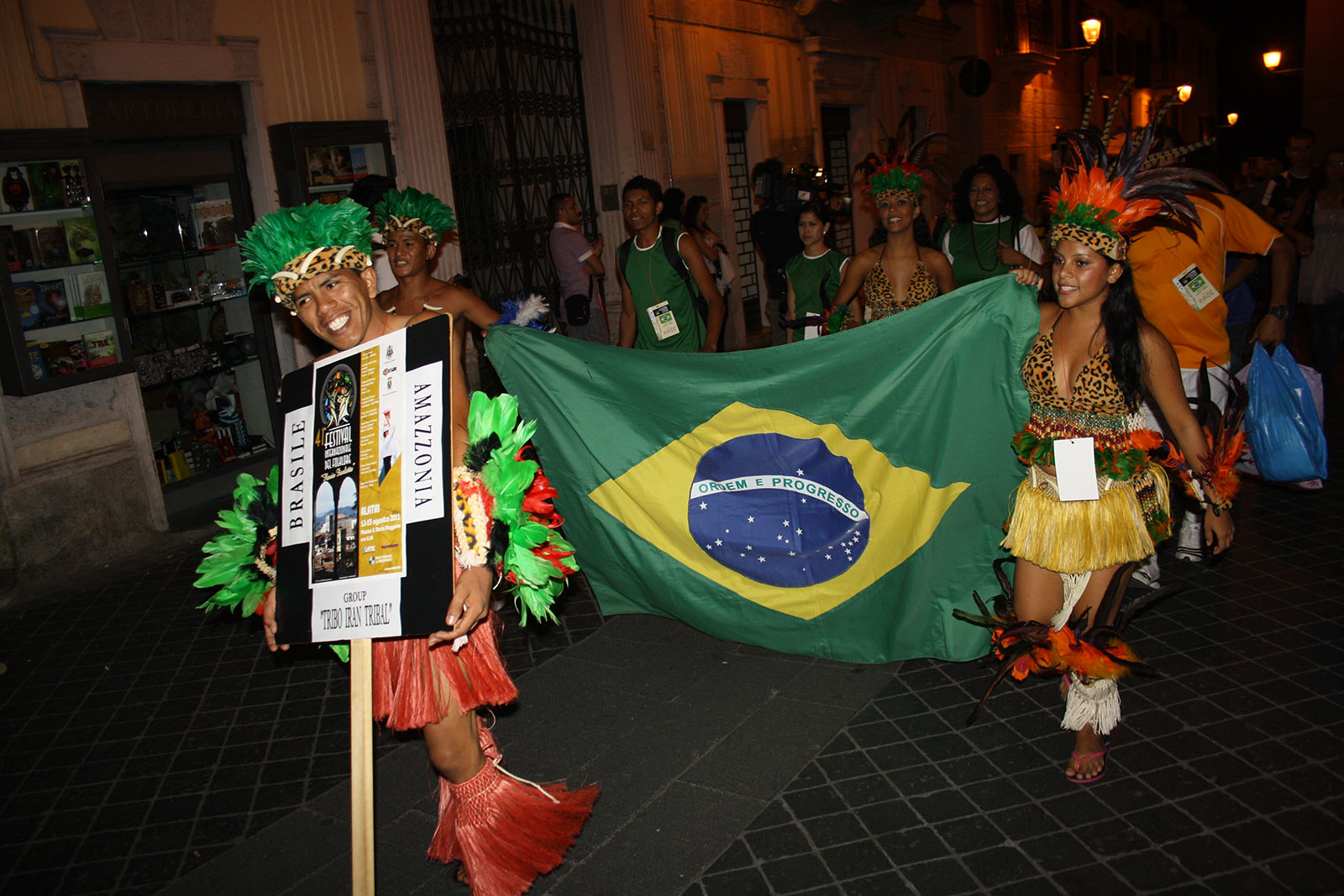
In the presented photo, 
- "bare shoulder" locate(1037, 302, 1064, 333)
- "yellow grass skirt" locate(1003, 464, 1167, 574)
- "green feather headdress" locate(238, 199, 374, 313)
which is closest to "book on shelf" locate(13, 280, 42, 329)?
"green feather headdress" locate(238, 199, 374, 313)

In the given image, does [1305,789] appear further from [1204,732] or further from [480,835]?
[480,835]

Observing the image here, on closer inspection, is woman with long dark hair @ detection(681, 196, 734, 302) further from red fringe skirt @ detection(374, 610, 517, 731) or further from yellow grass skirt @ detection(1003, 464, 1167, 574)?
red fringe skirt @ detection(374, 610, 517, 731)

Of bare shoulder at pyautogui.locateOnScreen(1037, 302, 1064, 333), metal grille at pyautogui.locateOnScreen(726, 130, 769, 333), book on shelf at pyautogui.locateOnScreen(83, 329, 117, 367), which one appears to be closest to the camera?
bare shoulder at pyautogui.locateOnScreen(1037, 302, 1064, 333)

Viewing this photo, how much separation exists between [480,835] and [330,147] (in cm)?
699

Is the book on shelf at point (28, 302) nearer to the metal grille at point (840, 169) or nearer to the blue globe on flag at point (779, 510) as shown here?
the blue globe on flag at point (779, 510)

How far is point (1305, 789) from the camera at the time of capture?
3.16 meters

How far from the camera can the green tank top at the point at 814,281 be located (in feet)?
22.7

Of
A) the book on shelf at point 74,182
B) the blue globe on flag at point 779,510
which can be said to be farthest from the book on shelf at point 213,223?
the blue globe on flag at point 779,510

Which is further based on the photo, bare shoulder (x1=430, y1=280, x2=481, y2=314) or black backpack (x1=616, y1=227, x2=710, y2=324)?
black backpack (x1=616, y1=227, x2=710, y2=324)

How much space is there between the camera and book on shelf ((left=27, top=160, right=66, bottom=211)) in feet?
21.0

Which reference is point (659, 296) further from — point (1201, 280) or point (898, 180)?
point (1201, 280)

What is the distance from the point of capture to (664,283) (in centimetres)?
645

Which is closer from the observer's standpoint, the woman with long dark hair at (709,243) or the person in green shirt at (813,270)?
the person in green shirt at (813,270)

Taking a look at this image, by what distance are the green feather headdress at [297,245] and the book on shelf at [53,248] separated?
4.70m
